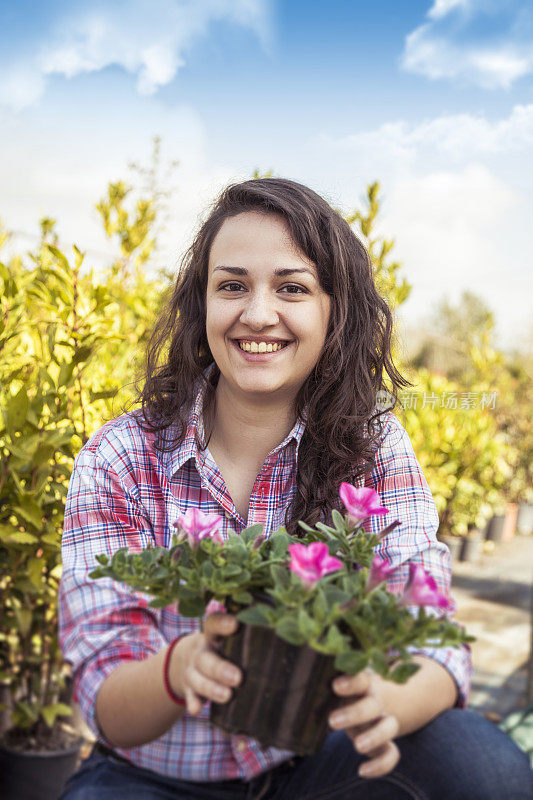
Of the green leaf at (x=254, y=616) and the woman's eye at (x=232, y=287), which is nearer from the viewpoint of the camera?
the green leaf at (x=254, y=616)

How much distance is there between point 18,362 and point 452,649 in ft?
5.12

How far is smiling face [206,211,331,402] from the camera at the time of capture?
1.48 m

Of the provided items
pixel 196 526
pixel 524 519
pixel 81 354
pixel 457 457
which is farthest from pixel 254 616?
pixel 524 519

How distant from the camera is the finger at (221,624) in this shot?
92cm

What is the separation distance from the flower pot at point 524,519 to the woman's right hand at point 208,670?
7.61 m

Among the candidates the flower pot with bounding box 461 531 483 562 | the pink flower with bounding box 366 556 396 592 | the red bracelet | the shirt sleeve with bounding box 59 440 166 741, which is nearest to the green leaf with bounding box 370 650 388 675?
the pink flower with bounding box 366 556 396 592

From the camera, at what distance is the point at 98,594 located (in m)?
1.20

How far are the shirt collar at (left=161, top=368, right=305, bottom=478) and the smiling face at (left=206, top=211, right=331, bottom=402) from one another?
0.38 feet

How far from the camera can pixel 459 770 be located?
108cm

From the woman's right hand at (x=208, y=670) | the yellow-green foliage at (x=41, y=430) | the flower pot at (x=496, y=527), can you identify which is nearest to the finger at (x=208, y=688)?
the woman's right hand at (x=208, y=670)

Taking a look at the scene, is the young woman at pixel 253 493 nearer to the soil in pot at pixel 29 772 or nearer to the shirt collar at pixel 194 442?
the shirt collar at pixel 194 442

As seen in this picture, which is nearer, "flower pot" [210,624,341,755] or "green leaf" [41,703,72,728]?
Result: "flower pot" [210,624,341,755]

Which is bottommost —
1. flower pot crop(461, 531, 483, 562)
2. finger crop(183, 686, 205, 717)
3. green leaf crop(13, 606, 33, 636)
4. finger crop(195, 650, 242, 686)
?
flower pot crop(461, 531, 483, 562)

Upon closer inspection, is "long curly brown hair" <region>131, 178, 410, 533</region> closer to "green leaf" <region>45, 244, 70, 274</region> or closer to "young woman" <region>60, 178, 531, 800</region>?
"young woman" <region>60, 178, 531, 800</region>
